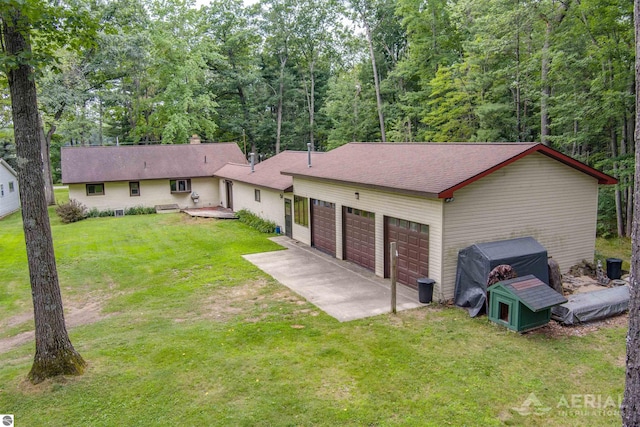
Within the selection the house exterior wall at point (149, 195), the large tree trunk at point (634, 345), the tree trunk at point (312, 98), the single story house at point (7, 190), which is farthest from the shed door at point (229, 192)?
the large tree trunk at point (634, 345)

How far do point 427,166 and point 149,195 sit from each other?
21.6 meters

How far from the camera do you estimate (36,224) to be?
7.59 meters

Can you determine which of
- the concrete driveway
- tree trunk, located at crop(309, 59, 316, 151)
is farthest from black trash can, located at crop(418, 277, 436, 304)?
tree trunk, located at crop(309, 59, 316, 151)

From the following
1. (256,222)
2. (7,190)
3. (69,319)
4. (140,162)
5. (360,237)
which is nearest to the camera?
(69,319)

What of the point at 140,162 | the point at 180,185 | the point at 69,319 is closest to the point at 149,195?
the point at 180,185

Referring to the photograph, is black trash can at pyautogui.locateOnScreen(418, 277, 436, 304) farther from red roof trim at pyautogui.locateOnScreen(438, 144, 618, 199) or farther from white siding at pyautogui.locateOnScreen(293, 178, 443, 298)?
red roof trim at pyautogui.locateOnScreen(438, 144, 618, 199)

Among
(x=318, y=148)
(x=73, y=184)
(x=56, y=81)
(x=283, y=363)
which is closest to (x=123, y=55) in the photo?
(x=56, y=81)

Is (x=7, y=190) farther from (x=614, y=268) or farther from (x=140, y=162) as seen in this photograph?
(x=614, y=268)

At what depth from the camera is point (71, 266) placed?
55.1 feet

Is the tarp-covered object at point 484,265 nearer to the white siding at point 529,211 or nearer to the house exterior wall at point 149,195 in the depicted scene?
the white siding at point 529,211

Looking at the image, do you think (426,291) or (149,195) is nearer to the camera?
(426,291)

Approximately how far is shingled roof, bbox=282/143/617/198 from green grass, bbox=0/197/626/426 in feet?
10.9

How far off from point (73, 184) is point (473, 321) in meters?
25.8

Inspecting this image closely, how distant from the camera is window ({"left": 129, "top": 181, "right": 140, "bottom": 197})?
29672mm
